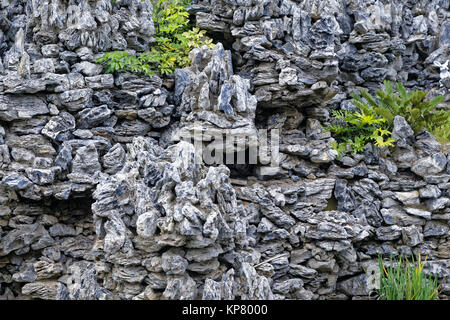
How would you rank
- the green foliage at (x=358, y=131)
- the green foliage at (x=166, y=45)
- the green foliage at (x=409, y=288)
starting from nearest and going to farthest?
the green foliage at (x=409, y=288) → the green foliage at (x=166, y=45) → the green foliage at (x=358, y=131)

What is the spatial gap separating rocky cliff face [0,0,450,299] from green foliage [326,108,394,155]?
0.83 ft

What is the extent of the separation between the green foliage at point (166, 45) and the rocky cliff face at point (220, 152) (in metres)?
0.28

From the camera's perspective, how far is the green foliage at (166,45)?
29.6 feet

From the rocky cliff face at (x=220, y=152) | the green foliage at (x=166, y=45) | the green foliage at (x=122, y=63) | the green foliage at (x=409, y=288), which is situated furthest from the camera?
the green foliage at (x=166, y=45)

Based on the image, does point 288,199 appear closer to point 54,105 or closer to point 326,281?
point 326,281

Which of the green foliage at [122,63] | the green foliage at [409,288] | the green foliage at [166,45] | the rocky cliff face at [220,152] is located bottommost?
the green foliage at [409,288]

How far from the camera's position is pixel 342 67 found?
11.5m

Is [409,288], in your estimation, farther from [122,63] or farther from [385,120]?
[122,63]

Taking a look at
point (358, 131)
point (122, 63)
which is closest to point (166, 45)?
point (122, 63)

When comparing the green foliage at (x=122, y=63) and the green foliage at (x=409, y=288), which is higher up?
the green foliage at (x=122, y=63)

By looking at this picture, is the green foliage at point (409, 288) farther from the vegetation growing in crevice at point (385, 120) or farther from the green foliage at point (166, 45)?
the green foliage at point (166, 45)

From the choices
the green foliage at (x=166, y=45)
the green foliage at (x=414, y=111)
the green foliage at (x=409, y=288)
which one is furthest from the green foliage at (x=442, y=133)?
the green foliage at (x=166, y=45)

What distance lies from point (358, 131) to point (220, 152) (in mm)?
3497
